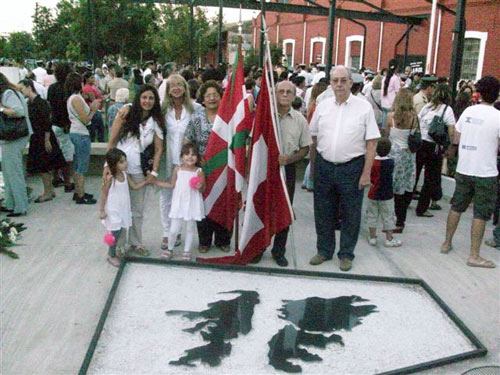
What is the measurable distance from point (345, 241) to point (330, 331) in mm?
1484

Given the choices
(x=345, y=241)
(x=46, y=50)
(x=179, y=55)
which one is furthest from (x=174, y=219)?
(x=46, y=50)

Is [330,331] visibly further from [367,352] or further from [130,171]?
[130,171]

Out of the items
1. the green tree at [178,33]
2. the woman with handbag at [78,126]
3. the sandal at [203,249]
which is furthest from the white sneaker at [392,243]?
the green tree at [178,33]

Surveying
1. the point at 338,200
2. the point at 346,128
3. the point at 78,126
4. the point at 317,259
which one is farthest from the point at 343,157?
the point at 78,126

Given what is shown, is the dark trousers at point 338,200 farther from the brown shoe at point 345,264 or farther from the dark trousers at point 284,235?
the dark trousers at point 284,235

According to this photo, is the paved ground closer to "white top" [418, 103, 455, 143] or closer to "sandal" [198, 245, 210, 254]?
"sandal" [198, 245, 210, 254]

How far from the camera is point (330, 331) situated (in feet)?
13.0

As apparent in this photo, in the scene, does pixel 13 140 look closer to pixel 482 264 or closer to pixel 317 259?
pixel 317 259

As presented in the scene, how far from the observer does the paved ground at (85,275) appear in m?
3.69

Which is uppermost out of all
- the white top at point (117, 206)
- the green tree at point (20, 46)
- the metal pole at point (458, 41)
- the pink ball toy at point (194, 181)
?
the green tree at point (20, 46)

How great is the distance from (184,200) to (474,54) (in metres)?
18.0

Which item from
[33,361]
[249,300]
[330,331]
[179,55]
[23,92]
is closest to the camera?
[33,361]

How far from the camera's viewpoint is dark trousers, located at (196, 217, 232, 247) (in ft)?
18.3

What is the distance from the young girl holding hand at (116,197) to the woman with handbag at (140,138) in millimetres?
103
